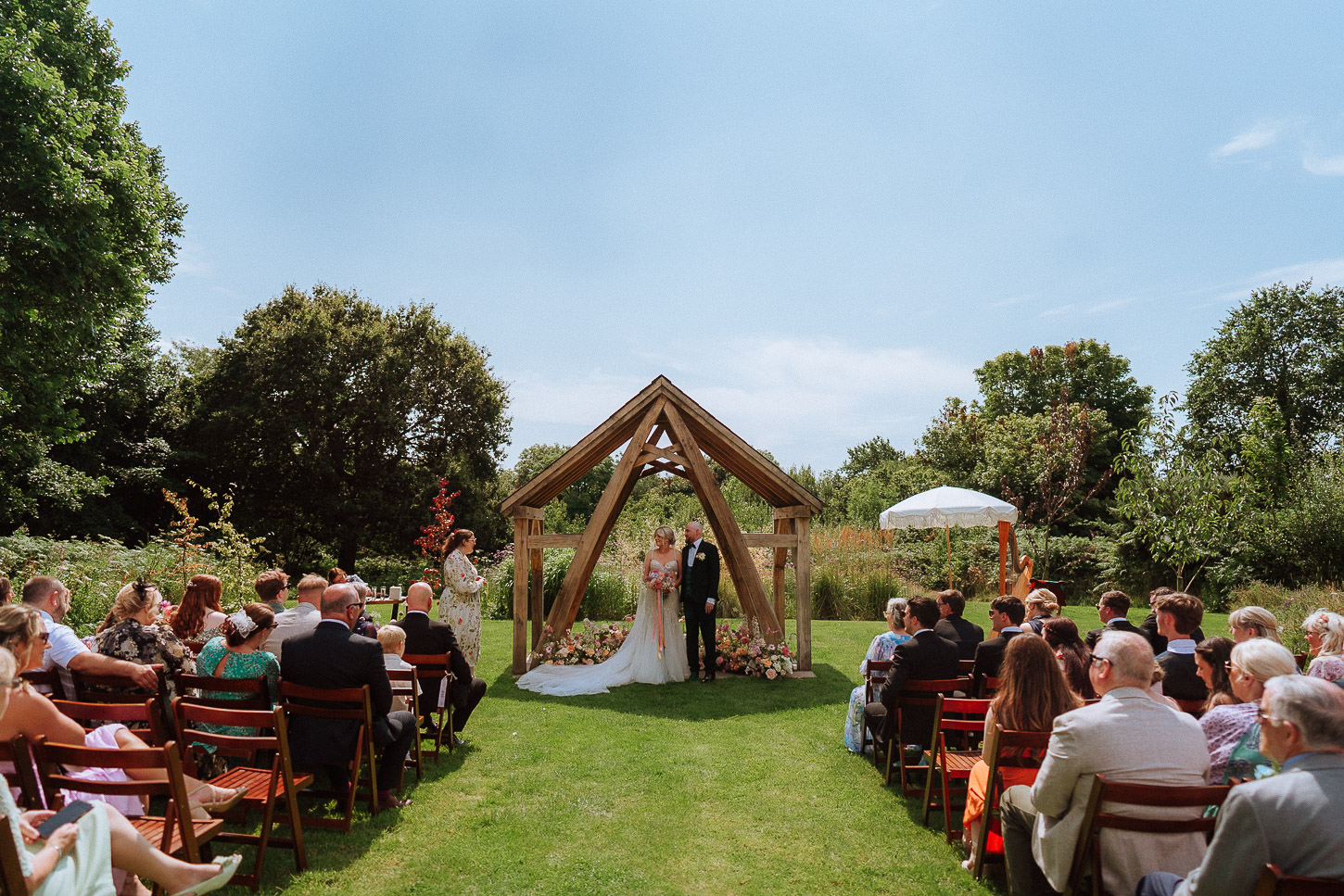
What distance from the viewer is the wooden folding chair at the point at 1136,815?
3.15 metres

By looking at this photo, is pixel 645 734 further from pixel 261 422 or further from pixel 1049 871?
pixel 261 422

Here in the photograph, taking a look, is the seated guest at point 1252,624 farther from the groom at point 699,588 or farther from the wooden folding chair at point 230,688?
the groom at point 699,588

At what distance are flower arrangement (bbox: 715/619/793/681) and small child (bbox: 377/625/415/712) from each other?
550 cm

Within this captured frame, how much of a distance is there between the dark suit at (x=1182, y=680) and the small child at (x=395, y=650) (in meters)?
5.68

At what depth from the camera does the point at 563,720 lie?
831 cm

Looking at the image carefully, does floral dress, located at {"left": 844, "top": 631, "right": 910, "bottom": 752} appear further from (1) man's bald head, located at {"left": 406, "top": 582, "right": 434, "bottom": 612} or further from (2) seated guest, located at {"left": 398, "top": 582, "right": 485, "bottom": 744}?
(1) man's bald head, located at {"left": 406, "top": 582, "right": 434, "bottom": 612}

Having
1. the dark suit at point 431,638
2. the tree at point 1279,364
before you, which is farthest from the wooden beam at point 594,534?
the tree at point 1279,364

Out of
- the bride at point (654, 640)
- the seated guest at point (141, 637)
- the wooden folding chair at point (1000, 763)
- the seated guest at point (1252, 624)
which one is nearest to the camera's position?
the wooden folding chair at point (1000, 763)

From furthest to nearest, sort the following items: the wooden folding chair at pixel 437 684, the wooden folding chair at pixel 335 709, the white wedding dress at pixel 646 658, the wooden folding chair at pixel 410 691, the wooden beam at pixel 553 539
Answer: the wooden beam at pixel 553 539
the white wedding dress at pixel 646 658
the wooden folding chair at pixel 437 684
the wooden folding chair at pixel 410 691
the wooden folding chair at pixel 335 709

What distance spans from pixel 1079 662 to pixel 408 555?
26393 mm

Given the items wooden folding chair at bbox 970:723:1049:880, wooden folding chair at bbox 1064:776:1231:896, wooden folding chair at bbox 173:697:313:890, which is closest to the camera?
wooden folding chair at bbox 1064:776:1231:896

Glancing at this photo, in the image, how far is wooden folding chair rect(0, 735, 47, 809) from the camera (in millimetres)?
3287

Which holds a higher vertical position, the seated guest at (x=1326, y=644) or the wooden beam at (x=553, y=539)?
the wooden beam at (x=553, y=539)

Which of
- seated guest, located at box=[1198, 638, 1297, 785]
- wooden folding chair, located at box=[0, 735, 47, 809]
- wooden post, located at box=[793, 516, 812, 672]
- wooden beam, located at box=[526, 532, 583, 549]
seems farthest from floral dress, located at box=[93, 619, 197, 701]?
wooden post, located at box=[793, 516, 812, 672]
